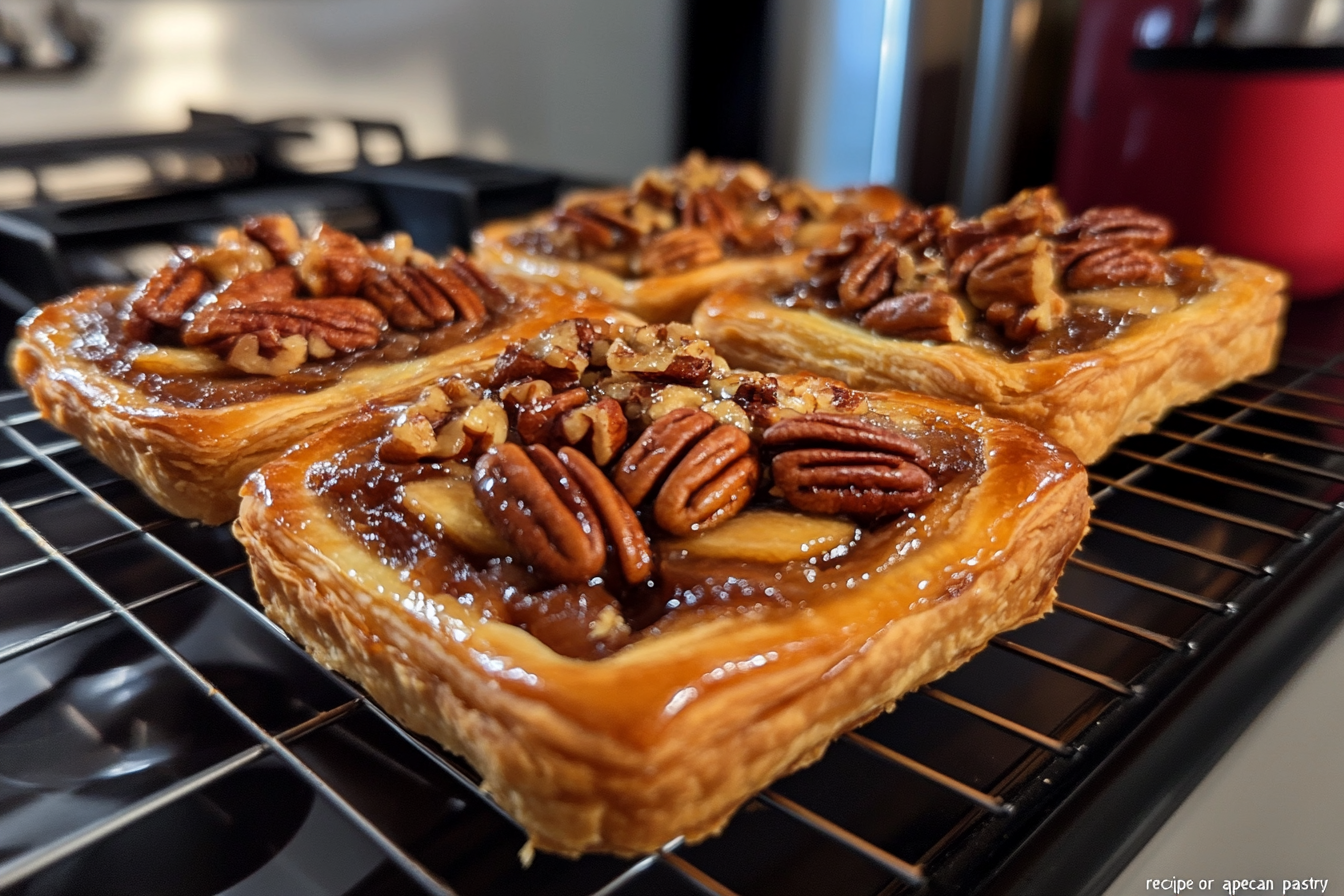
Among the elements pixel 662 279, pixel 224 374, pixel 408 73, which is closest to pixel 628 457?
pixel 224 374

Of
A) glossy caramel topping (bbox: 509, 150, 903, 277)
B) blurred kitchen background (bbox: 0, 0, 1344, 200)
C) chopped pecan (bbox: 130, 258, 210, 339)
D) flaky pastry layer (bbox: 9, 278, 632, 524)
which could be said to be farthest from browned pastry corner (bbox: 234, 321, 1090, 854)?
blurred kitchen background (bbox: 0, 0, 1344, 200)

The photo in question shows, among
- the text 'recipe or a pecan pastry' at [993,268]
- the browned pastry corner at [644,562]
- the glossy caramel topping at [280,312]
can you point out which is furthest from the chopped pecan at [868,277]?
the glossy caramel topping at [280,312]

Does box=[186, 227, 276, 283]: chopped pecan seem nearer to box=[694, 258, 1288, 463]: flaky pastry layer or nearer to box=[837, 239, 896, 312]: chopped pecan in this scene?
→ box=[694, 258, 1288, 463]: flaky pastry layer

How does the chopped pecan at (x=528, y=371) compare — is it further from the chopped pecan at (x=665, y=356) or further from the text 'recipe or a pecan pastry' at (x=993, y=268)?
the text 'recipe or a pecan pastry' at (x=993, y=268)

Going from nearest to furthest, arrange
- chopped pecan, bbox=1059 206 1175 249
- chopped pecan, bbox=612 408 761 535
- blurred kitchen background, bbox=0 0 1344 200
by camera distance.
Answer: chopped pecan, bbox=612 408 761 535
chopped pecan, bbox=1059 206 1175 249
blurred kitchen background, bbox=0 0 1344 200

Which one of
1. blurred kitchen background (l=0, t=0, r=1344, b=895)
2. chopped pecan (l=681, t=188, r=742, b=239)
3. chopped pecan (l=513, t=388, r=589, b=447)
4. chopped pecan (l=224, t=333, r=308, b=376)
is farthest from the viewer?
blurred kitchen background (l=0, t=0, r=1344, b=895)

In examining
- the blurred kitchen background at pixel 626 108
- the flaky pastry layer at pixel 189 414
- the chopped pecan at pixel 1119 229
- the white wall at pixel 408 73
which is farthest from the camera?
the white wall at pixel 408 73

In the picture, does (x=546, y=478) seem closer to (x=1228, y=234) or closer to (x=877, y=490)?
(x=877, y=490)
